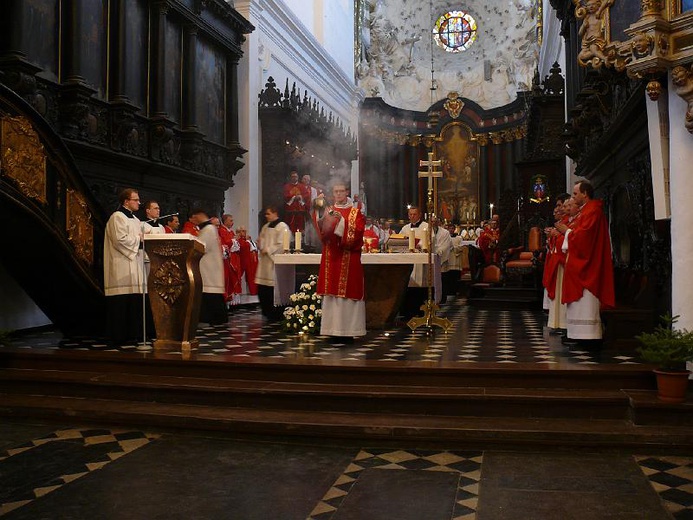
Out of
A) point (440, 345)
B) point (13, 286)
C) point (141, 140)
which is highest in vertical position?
point (141, 140)

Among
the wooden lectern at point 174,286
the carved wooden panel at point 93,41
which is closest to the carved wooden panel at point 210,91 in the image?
the carved wooden panel at point 93,41

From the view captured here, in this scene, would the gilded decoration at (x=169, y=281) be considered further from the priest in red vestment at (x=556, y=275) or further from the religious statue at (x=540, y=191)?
the religious statue at (x=540, y=191)

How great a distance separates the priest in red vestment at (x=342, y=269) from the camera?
7.94 meters

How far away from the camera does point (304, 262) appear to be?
9602 millimetres

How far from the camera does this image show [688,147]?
18.4 feet

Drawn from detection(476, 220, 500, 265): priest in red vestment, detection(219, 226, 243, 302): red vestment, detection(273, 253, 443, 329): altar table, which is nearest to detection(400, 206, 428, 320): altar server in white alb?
detection(273, 253, 443, 329): altar table

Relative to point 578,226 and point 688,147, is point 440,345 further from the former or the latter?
point 688,147

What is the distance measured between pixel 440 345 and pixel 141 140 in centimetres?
684

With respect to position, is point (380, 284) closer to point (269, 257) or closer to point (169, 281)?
point (269, 257)

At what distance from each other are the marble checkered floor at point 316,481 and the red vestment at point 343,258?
2.89m

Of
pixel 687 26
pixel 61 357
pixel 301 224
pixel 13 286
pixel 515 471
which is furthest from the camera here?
pixel 301 224

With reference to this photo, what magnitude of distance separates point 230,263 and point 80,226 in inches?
191

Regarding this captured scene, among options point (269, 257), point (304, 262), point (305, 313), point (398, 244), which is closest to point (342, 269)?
point (305, 313)

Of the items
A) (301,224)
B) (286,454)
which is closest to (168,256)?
(286,454)
